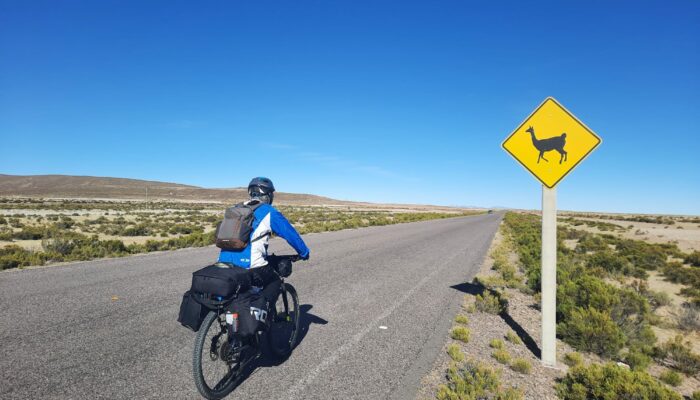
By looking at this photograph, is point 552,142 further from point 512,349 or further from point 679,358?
point 679,358

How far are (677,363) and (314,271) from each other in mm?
7675

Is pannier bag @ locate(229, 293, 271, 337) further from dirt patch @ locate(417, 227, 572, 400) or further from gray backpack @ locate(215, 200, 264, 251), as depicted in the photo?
dirt patch @ locate(417, 227, 572, 400)

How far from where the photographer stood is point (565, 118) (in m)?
4.85

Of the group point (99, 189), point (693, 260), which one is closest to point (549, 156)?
point (693, 260)

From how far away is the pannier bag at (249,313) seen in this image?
11.7 feet

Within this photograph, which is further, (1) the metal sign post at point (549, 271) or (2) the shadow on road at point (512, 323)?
(2) the shadow on road at point (512, 323)

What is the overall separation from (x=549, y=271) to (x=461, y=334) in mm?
1690

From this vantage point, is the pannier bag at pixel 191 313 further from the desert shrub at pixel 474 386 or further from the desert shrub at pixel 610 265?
the desert shrub at pixel 610 265

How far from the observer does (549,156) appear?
16.0 ft

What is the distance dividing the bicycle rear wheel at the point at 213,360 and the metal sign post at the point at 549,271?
156 inches

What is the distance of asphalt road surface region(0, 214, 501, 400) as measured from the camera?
3920 mm

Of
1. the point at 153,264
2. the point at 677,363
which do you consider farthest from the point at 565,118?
the point at 153,264

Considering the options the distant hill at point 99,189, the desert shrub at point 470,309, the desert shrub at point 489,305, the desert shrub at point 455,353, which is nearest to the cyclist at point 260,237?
the desert shrub at point 455,353

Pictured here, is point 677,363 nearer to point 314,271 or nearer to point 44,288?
point 314,271
